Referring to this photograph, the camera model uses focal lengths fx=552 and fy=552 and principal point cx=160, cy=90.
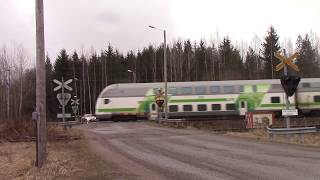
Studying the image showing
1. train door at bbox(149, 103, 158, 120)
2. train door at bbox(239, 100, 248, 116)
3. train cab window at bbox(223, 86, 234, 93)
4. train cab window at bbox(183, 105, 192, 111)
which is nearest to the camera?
train door at bbox(239, 100, 248, 116)

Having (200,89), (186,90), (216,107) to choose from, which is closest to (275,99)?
(216,107)

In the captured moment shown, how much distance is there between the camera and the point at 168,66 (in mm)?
113188

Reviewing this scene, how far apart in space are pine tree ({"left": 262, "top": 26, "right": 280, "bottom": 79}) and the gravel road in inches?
3133

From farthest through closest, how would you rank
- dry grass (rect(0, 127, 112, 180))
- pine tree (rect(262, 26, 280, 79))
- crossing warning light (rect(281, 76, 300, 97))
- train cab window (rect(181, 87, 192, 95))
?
1. pine tree (rect(262, 26, 280, 79))
2. train cab window (rect(181, 87, 192, 95))
3. crossing warning light (rect(281, 76, 300, 97))
4. dry grass (rect(0, 127, 112, 180))

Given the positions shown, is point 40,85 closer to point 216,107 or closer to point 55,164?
point 55,164

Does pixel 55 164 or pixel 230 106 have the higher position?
pixel 230 106

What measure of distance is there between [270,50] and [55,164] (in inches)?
3632

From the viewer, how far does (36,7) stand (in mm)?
16734

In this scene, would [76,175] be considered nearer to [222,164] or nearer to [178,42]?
[222,164]

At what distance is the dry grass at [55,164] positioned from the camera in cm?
1412

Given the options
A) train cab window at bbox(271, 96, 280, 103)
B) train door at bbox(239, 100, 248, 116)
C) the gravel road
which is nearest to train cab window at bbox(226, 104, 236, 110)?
train door at bbox(239, 100, 248, 116)

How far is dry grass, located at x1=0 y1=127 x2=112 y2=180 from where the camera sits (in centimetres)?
1412

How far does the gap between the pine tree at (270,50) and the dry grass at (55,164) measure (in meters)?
81.2

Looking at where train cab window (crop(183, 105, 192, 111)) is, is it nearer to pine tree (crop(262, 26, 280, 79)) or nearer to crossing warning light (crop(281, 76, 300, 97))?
crossing warning light (crop(281, 76, 300, 97))
